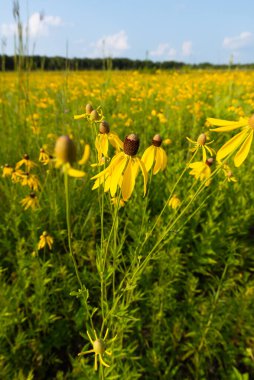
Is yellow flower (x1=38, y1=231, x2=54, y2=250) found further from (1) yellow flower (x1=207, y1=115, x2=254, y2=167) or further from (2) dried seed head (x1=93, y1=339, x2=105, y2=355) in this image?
(1) yellow flower (x1=207, y1=115, x2=254, y2=167)

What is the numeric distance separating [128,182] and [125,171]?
5 centimetres

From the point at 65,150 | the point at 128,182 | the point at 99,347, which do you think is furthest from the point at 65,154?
the point at 99,347

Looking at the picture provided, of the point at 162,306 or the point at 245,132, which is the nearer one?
the point at 245,132

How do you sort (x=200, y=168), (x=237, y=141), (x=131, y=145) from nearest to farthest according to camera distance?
(x=237, y=141) < (x=131, y=145) < (x=200, y=168)

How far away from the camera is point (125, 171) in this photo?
2.94 ft

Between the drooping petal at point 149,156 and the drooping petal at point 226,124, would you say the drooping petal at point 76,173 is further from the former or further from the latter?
the drooping petal at point 149,156

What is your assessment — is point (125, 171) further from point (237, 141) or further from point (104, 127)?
point (237, 141)

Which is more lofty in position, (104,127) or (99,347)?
(104,127)

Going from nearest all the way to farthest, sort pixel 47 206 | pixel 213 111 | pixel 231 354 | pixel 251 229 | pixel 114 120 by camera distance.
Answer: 1. pixel 231 354
2. pixel 47 206
3. pixel 251 229
4. pixel 114 120
5. pixel 213 111

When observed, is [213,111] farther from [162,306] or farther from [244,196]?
[162,306]

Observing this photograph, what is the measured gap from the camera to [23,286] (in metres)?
1.77

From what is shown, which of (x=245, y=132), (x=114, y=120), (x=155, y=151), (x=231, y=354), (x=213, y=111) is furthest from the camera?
(x=213, y=111)

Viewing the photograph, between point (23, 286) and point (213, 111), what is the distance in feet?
11.2

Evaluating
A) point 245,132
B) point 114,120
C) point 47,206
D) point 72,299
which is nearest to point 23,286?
point 72,299
